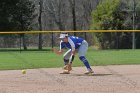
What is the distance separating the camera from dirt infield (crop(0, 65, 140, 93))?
11.8 m

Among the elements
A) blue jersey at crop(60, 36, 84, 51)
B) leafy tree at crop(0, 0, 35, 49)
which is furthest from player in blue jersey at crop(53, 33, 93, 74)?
leafy tree at crop(0, 0, 35, 49)

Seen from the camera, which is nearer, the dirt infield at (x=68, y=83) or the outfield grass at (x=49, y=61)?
the dirt infield at (x=68, y=83)

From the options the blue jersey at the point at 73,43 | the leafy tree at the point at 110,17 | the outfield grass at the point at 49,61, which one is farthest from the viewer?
the leafy tree at the point at 110,17

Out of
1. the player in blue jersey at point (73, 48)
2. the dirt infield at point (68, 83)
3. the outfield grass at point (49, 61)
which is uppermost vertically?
the player in blue jersey at point (73, 48)

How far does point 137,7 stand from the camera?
4641 centimetres

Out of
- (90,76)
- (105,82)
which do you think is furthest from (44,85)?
(90,76)

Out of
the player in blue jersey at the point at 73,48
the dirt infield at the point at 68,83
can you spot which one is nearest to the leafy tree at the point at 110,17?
the player in blue jersey at the point at 73,48

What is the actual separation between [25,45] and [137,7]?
13.0 m

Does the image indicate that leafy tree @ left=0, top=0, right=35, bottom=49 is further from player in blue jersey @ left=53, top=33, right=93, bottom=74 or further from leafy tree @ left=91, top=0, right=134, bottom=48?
player in blue jersey @ left=53, top=33, right=93, bottom=74

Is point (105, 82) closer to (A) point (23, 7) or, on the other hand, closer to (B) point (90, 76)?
(B) point (90, 76)

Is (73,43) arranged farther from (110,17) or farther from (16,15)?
(110,17)

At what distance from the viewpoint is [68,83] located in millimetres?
13305

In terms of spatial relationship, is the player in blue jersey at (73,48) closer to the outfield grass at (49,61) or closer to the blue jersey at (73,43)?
the blue jersey at (73,43)

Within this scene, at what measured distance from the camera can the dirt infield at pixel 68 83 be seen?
11766 mm
